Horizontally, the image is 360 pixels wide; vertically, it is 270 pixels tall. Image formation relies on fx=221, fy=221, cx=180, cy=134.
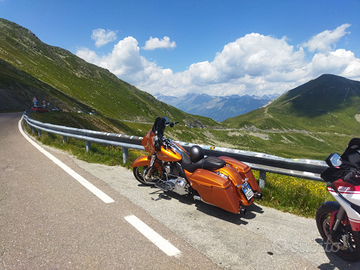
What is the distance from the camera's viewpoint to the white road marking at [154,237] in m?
3.17

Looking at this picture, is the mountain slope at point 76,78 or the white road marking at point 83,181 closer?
the white road marking at point 83,181

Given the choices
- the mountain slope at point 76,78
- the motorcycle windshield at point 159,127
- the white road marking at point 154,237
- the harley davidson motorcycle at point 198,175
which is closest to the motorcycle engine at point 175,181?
the harley davidson motorcycle at point 198,175

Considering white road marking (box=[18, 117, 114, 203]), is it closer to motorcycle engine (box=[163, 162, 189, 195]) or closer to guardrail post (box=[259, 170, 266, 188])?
motorcycle engine (box=[163, 162, 189, 195])

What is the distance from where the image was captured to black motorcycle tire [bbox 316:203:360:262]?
9.38ft

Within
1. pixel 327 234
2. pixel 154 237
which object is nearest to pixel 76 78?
pixel 154 237

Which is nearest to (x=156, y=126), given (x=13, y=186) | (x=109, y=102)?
(x=13, y=186)

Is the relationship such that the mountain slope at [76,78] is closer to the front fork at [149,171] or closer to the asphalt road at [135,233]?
the front fork at [149,171]

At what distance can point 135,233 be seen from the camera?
142 inches

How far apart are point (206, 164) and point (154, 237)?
1.80m

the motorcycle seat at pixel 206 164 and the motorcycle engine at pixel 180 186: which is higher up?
the motorcycle seat at pixel 206 164

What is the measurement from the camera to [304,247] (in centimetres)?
338

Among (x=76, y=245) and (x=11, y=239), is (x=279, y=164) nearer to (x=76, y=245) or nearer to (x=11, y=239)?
(x=76, y=245)

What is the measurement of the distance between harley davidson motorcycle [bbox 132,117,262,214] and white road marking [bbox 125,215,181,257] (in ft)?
4.02

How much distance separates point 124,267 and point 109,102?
113553mm
